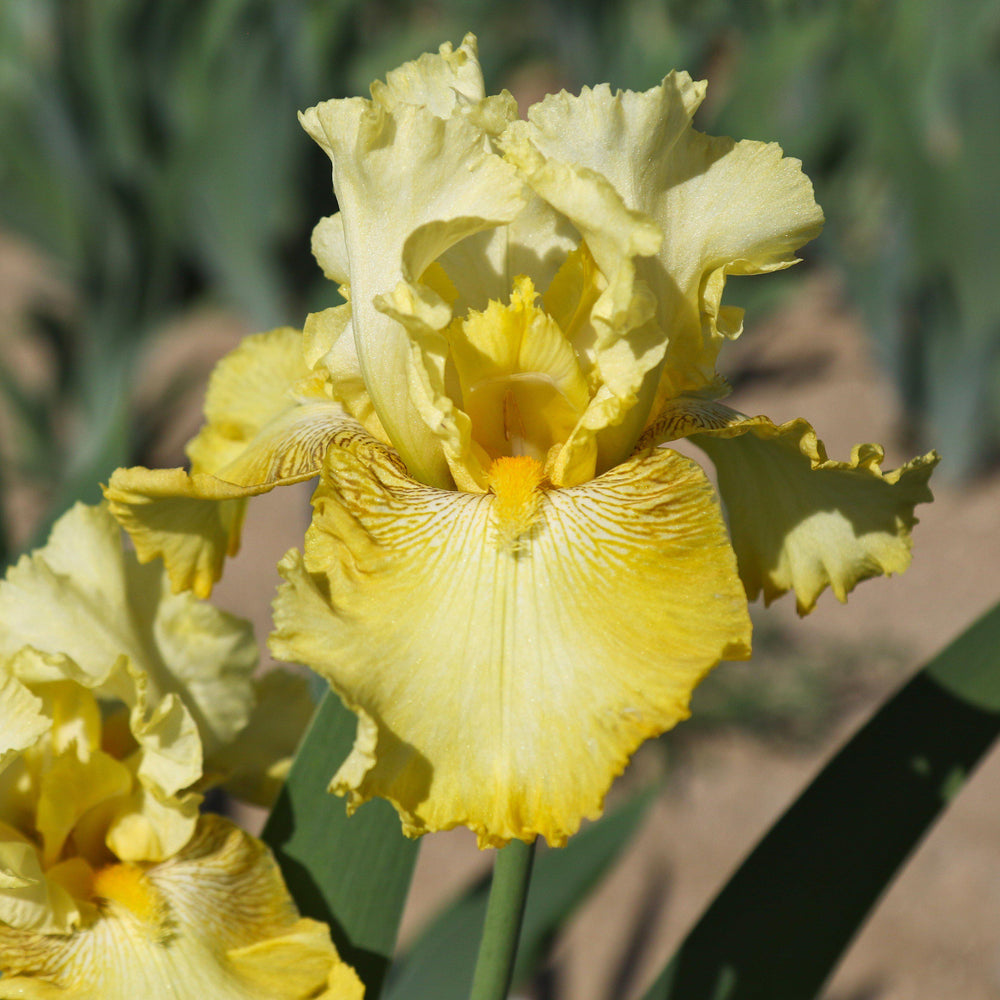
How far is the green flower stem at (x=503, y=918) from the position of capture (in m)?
0.67

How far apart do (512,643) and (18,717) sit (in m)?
0.33

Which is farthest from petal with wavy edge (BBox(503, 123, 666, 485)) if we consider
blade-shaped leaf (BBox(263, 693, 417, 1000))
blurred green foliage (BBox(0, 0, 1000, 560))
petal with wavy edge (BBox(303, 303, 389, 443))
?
blurred green foliage (BBox(0, 0, 1000, 560))

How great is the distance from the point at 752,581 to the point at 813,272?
3.50 metres

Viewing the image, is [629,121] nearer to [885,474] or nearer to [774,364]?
[885,474]

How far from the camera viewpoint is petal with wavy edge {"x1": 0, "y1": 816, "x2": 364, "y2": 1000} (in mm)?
694

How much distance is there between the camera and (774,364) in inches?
150

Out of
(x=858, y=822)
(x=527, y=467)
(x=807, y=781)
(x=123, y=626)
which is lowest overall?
(x=807, y=781)

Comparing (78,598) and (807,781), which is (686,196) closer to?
(78,598)

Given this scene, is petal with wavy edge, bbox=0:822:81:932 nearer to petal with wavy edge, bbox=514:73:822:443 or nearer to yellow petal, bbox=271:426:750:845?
yellow petal, bbox=271:426:750:845

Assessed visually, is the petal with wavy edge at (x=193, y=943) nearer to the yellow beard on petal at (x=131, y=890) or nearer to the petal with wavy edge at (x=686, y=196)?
the yellow beard on petal at (x=131, y=890)

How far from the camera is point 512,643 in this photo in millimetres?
578

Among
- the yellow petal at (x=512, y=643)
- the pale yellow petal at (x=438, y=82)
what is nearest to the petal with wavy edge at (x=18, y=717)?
the yellow petal at (x=512, y=643)

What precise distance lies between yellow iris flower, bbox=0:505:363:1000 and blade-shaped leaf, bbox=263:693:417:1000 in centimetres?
4

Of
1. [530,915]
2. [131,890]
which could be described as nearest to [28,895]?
[131,890]
